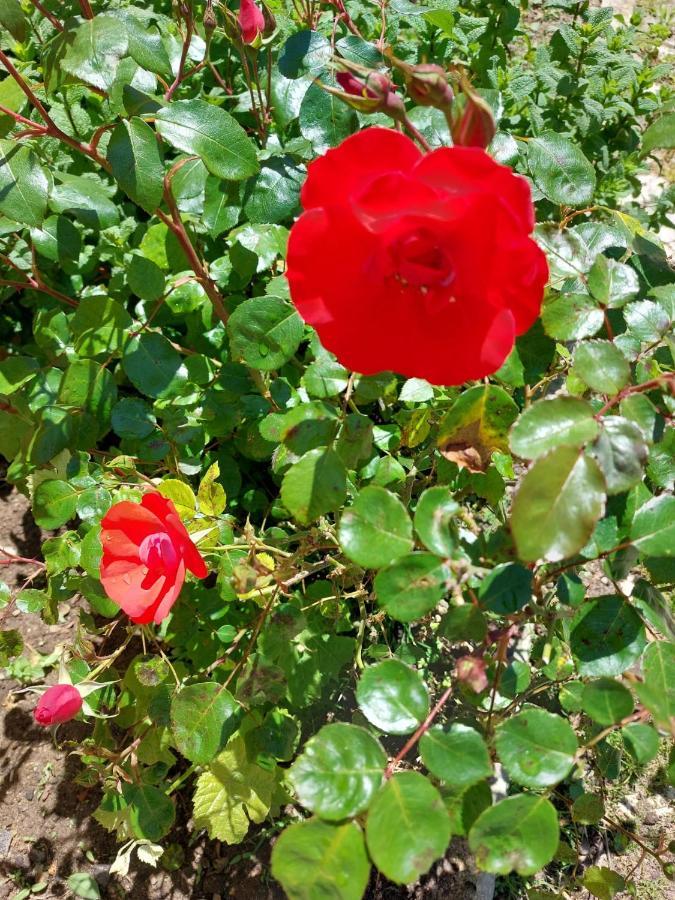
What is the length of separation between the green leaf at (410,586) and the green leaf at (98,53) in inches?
28.7

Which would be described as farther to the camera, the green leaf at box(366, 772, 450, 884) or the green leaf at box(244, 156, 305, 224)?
the green leaf at box(244, 156, 305, 224)

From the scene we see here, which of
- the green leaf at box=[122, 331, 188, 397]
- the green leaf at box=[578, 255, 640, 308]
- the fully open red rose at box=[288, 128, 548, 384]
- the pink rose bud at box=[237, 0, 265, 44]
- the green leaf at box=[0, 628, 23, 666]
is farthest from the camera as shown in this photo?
the green leaf at box=[0, 628, 23, 666]

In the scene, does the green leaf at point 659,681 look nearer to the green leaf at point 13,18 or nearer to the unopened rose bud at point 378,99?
the unopened rose bud at point 378,99

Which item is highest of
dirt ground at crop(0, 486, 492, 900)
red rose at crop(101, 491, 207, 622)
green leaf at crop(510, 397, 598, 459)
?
green leaf at crop(510, 397, 598, 459)

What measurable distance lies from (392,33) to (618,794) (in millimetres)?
1934

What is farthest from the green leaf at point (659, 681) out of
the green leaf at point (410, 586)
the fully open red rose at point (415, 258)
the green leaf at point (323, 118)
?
the green leaf at point (323, 118)

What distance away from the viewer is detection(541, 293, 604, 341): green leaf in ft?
2.93

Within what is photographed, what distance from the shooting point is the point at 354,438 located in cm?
97

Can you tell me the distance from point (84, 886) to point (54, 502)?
104cm

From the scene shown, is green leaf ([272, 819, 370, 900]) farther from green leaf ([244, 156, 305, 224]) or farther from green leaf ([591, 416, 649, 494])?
green leaf ([244, 156, 305, 224])

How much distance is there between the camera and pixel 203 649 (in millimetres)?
1549

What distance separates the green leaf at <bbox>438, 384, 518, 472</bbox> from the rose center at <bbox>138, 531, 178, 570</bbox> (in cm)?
42


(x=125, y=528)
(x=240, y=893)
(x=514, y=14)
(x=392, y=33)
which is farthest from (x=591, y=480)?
(x=514, y=14)

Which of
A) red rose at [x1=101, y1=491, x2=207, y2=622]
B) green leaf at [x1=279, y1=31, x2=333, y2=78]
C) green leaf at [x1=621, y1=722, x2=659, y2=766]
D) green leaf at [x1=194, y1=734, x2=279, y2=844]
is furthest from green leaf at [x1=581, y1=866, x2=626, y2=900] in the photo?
green leaf at [x1=279, y1=31, x2=333, y2=78]
